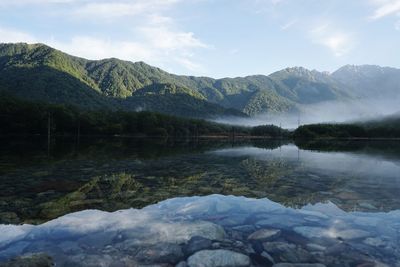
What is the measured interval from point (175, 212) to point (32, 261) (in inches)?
179

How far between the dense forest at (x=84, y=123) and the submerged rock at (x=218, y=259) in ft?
333

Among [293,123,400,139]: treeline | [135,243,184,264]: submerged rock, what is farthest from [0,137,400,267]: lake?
[293,123,400,139]: treeline

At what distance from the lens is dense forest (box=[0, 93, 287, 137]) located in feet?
337

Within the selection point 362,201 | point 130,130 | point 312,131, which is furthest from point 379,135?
point 362,201

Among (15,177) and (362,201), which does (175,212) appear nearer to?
(362,201)

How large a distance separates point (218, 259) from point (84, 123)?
12549 cm

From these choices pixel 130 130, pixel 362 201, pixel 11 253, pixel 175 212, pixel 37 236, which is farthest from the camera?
pixel 130 130

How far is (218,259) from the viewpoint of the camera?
6.22m

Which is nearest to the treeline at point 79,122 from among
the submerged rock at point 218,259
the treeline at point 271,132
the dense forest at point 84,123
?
the dense forest at point 84,123

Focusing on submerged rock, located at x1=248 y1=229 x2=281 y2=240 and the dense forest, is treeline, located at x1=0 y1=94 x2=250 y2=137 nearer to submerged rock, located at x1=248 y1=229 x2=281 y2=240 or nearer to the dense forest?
the dense forest

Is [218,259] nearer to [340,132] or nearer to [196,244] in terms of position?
[196,244]

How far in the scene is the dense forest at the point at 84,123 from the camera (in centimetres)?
10269

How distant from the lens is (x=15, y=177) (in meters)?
15.9

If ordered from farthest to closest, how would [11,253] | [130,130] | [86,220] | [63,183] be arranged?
1. [130,130]
2. [63,183]
3. [86,220]
4. [11,253]
